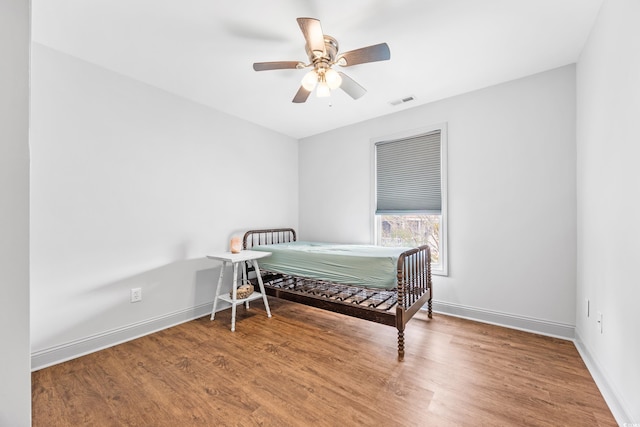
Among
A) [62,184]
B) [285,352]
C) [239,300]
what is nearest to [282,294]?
[239,300]

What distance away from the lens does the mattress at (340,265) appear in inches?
90.4

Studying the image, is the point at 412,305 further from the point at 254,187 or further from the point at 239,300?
the point at 254,187

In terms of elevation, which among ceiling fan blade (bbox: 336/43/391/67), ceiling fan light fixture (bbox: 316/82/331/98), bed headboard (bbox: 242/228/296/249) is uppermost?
ceiling fan blade (bbox: 336/43/391/67)

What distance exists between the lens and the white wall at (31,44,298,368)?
205cm

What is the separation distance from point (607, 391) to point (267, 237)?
3379mm

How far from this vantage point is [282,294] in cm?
295

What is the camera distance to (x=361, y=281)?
242 centimetres

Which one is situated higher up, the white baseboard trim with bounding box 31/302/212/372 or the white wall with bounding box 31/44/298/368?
the white wall with bounding box 31/44/298/368

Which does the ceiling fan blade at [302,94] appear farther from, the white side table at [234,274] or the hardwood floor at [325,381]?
the hardwood floor at [325,381]

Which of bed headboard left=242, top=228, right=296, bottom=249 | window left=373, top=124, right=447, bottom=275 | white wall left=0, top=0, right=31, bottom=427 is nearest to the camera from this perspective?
white wall left=0, top=0, right=31, bottom=427

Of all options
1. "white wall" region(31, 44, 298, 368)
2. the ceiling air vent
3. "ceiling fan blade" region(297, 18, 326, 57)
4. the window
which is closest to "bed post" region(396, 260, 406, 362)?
the window

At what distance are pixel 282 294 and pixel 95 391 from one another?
5.31 ft

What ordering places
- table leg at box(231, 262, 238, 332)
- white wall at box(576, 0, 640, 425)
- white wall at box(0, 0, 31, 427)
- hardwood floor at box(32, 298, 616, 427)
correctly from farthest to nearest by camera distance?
table leg at box(231, 262, 238, 332), hardwood floor at box(32, 298, 616, 427), white wall at box(576, 0, 640, 425), white wall at box(0, 0, 31, 427)

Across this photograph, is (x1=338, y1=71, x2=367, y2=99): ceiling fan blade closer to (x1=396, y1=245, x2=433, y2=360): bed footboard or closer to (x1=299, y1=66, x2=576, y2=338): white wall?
(x1=299, y1=66, x2=576, y2=338): white wall
